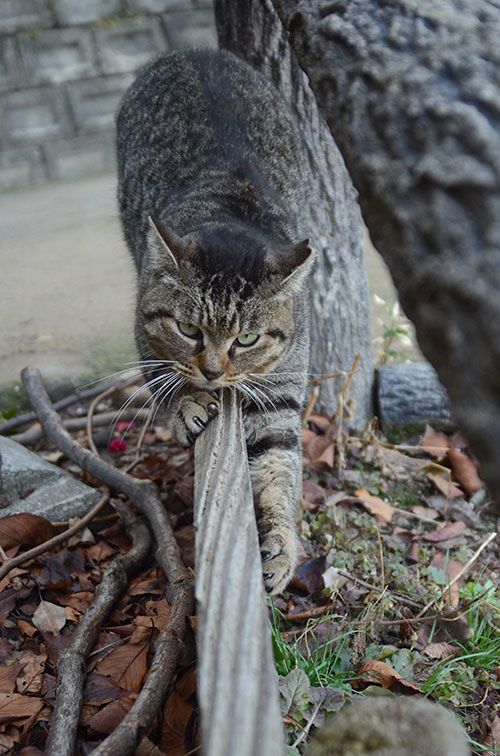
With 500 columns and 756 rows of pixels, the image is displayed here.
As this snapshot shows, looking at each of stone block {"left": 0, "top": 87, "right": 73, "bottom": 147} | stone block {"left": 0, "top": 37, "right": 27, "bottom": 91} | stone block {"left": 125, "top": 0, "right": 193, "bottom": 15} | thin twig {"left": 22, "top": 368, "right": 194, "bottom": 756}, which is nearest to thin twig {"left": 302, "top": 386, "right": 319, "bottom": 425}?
thin twig {"left": 22, "top": 368, "right": 194, "bottom": 756}

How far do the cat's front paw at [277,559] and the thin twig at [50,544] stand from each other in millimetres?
748

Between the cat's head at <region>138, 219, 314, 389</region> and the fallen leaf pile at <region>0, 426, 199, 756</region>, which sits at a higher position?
the cat's head at <region>138, 219, 314, 389</region>

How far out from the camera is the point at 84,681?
1911 millimetres

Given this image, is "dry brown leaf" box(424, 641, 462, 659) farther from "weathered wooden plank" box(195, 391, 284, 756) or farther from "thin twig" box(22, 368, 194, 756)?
"weathered wooden plank" box(195, 391, 284, 756)

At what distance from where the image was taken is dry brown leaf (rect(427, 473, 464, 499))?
3.10 m

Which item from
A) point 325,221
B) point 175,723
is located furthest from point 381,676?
point 325,221

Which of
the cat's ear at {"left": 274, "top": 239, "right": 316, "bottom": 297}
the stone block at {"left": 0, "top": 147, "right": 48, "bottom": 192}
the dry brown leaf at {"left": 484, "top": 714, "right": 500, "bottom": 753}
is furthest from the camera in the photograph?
the stone block at {"left": 0, "top": 147, "right": 48, "bottom": 192}

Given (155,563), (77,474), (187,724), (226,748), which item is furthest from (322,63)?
(77,474)

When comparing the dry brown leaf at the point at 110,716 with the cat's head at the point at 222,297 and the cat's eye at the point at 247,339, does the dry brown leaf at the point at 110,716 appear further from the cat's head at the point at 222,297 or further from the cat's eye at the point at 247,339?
the cat's eye at the point at 247,339

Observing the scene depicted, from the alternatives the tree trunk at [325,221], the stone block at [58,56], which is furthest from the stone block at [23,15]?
the tree trunk at [325,221]

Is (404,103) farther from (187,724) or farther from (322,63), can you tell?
(187,724)

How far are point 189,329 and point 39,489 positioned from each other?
0.97 m

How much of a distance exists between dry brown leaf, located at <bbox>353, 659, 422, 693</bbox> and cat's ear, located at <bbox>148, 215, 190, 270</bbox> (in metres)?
1.40

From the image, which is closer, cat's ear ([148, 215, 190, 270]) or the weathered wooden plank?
the weathered wooden plank
